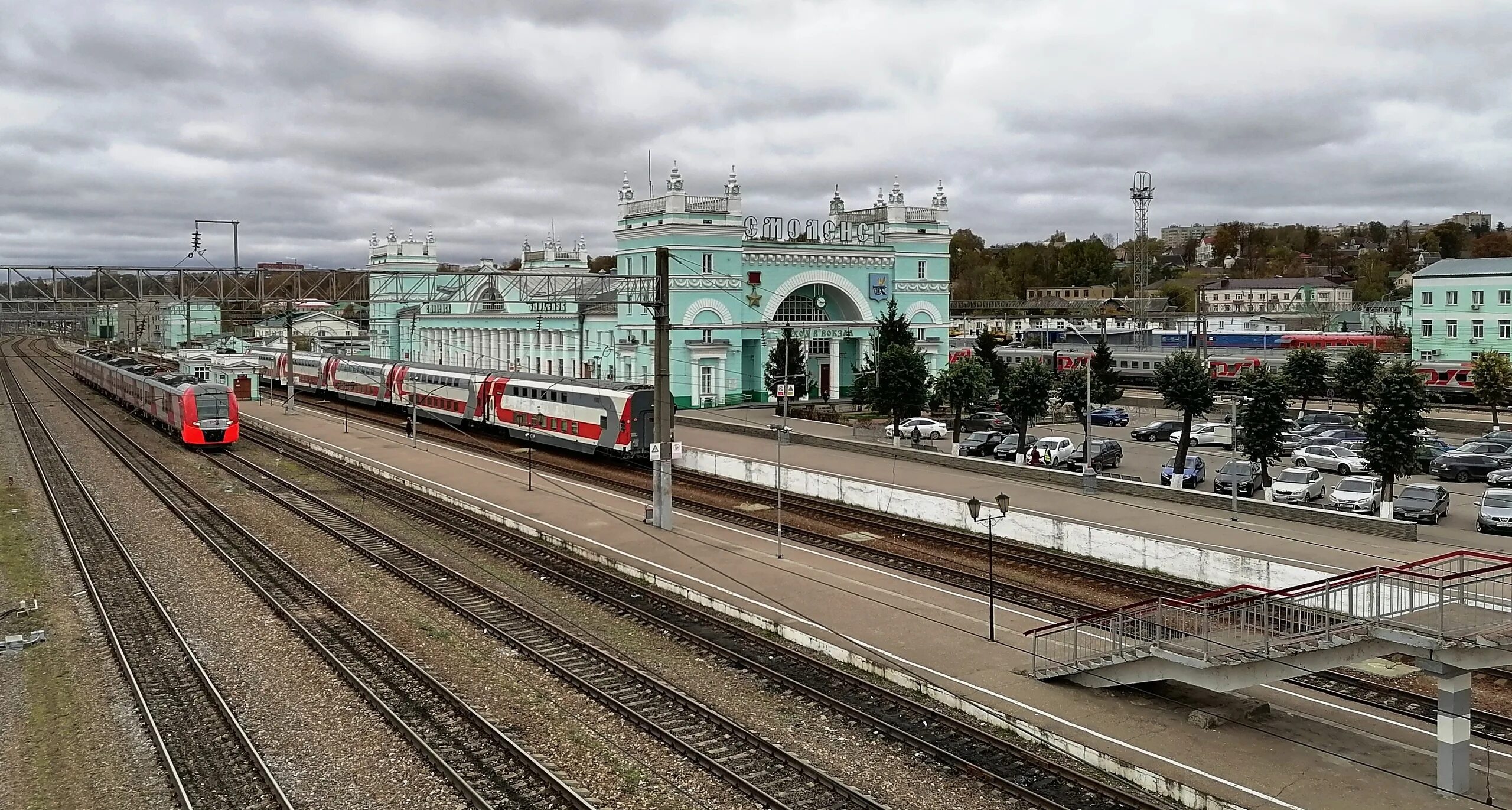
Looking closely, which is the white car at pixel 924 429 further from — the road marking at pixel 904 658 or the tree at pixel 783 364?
the road marking at pixel 904 658

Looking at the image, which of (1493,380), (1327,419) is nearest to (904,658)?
(1327,419)

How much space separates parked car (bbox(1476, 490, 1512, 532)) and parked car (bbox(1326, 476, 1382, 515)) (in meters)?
2.34

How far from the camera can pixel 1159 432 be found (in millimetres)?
46594

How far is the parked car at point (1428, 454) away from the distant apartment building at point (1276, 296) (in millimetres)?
76616

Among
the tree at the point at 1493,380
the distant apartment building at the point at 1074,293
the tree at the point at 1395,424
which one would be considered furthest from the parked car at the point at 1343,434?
the distant apartment building at the point at 1074,293

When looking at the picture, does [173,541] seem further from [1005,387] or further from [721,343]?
[721,343]

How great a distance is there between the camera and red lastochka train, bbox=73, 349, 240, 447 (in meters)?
42.2

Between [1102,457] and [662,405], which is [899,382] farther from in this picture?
[662,405]

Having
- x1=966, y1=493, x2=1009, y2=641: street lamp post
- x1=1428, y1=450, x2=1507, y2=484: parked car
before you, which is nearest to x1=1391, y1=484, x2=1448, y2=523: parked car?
x1=1428, y1=450, x2=1507, y2=484: parked car

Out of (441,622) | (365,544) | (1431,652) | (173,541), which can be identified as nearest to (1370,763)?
(1431,652)

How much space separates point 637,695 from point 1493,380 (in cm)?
4646

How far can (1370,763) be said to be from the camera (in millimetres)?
12781

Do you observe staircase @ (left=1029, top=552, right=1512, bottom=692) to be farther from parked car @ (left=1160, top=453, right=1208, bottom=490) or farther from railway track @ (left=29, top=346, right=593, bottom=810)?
parked car @ (left=1160, top=453, right=1208, bottom=490)

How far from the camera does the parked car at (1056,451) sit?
1498 inches
